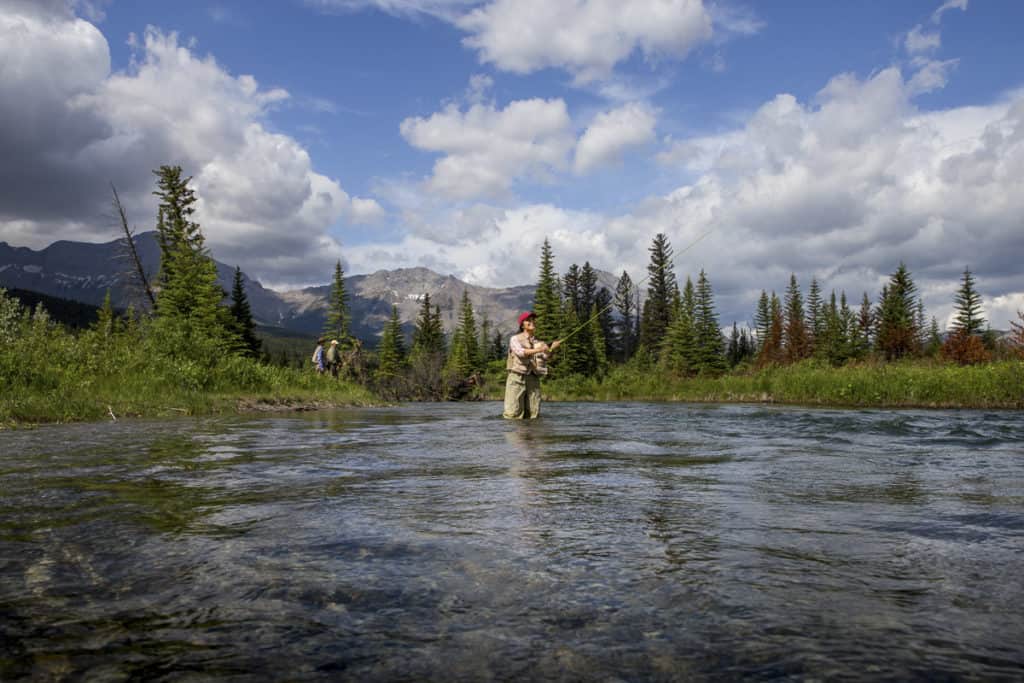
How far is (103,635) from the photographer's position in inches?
95.7

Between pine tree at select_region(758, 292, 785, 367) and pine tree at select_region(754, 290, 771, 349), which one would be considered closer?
pine tree at select_region(758, 292, 785, 367)

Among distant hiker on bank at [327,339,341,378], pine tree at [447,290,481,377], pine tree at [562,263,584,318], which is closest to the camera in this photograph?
distant hiker on bank at [327,339,341,378]

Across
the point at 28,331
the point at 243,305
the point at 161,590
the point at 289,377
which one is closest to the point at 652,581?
the point at 161,590

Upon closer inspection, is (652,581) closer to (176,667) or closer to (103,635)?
(176,667)

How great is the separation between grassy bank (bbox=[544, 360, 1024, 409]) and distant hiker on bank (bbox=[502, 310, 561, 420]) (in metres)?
13.8

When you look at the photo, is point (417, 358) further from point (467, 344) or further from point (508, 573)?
point (508, 573)

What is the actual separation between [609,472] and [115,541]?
4.27m

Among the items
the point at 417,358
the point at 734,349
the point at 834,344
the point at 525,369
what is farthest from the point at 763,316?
the point at 525,369

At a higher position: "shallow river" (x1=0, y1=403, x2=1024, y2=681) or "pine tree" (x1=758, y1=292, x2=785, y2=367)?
"pine tree" (x1=758, y1=292, x2=785, y2=367)

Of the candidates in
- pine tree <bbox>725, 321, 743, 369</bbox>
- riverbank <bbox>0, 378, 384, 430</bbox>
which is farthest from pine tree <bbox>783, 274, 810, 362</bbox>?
riverbank <bbox>0, 378, 384, 430</bbox>

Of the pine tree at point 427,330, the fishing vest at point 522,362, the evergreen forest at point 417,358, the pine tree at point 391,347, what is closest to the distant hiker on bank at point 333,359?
the evergreen forest at point 417,358

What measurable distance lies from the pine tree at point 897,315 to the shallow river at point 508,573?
60.1 meters

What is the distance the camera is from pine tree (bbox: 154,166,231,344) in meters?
39.5

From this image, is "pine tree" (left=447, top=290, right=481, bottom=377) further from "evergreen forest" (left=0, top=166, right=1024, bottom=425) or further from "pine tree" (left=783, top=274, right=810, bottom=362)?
"pine tree" (left=783, top=274, right=810, bottom=362)
